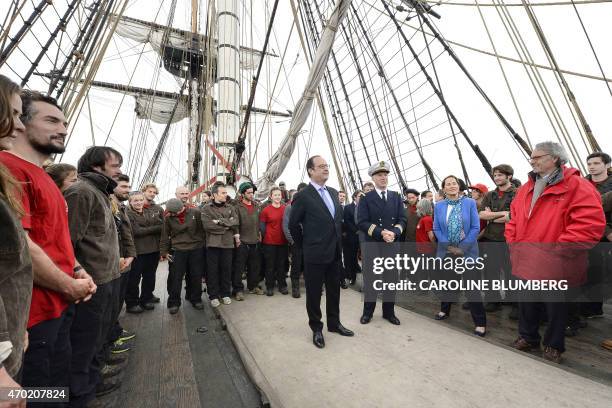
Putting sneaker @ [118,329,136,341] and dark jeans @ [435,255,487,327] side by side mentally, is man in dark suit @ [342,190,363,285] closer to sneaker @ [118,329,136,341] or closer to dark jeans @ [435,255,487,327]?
dark jeans @ [435,255,487,327]

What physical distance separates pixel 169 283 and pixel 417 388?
3.02 metres

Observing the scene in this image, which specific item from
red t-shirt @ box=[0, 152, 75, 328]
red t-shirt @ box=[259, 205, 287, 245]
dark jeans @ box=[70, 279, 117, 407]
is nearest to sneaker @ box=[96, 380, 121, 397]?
dark jeans @ box=[70, 279, 117, 407]

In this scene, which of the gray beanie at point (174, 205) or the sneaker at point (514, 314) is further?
the gray beanie at point (174, 205)

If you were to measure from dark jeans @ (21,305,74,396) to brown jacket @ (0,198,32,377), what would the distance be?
0.43m

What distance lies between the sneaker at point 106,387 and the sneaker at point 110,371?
10 centimetres

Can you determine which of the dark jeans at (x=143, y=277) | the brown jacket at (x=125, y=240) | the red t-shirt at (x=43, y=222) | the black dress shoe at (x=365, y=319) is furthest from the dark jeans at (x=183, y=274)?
the red t-shirt at (x=43, y=222)

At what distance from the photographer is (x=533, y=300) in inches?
83.0

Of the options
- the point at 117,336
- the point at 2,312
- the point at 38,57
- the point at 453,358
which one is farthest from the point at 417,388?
the point at 38,57

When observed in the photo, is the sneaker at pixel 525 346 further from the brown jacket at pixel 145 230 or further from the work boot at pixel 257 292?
the brown jacket at pixel 145 230

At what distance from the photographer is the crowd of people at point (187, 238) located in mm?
1086

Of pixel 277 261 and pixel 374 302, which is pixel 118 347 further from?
pixel 374 302

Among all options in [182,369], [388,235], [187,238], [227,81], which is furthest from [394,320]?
[227,81]

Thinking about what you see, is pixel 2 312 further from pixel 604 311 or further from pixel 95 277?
pixel 604 311

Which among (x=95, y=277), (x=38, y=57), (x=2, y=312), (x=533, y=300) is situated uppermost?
(x=38, y=57)
